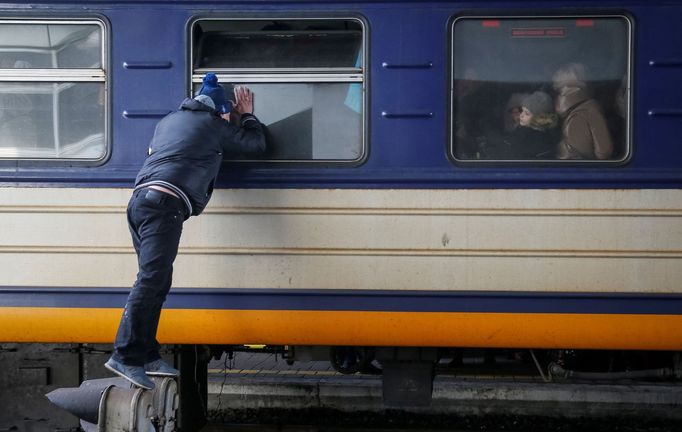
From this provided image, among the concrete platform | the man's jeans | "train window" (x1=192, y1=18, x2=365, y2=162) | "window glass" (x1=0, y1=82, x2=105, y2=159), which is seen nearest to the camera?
the man's jeans

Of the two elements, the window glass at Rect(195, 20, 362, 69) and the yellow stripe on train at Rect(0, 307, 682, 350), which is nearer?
the yellow stripe on train at Rect(0, 307, 682, 350)

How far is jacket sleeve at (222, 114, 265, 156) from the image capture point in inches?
200

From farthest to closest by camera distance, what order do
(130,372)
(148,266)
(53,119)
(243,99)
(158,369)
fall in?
1. (53,119)
2. (243,99)
3. (158,369)
4. (130,372)
5. (148,266)

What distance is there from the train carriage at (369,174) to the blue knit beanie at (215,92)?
0.21m

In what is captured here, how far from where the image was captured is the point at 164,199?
481 cm

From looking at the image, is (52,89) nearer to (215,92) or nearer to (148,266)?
(215,92)

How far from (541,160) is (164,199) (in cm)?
211

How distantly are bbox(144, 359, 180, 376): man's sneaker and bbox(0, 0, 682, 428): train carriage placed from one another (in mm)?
200

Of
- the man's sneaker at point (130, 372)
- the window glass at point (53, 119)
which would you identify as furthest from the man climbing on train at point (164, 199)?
the window glass at point (53, 119)

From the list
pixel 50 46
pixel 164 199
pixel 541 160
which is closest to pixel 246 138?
pixel 164 199

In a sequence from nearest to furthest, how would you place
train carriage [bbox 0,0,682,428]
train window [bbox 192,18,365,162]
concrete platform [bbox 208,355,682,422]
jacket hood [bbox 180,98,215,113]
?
jacket hood [bbox 180,98,215,113] → train carriage [bbox 0,0,682,428] → train window [bbox 192,18,365,162] → concrete platform [bbox 208,355,682,422]

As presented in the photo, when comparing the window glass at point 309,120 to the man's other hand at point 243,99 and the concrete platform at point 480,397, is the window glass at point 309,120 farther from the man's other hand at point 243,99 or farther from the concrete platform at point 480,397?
the concrete platform at point 480,397

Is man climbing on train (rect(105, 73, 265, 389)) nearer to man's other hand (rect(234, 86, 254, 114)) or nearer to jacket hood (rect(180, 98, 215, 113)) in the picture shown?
jacket hood (rect(180, 98, 215, 113))

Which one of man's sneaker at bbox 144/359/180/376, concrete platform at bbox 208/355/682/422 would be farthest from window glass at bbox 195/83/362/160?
concrete platform at bbox 208/355/682/422
